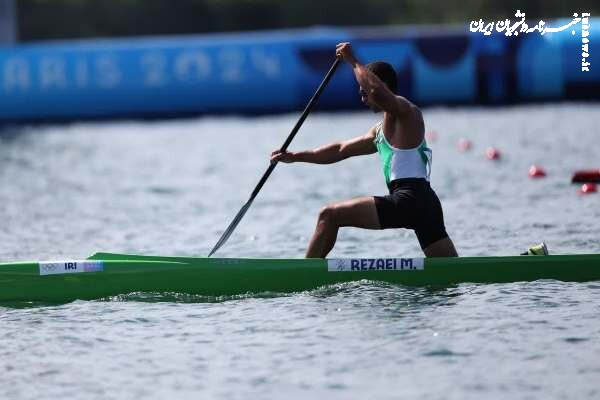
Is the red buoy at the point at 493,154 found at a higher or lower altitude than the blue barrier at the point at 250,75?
lower

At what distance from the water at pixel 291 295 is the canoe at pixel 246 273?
10 centimetres

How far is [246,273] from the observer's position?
1076 centimetres

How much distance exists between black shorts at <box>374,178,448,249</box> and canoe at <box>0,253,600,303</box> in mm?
318

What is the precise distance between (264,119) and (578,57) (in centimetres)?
712

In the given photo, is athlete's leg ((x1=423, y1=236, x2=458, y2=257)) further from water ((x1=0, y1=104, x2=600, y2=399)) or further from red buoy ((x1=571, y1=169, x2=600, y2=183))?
red buoy ((x1=571, y1=169, x2=600, y2=183))

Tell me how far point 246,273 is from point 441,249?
1.58m

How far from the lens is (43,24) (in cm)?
4244

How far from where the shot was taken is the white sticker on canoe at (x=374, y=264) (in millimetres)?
10586

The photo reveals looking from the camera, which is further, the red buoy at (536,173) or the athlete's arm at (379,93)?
the red buoy at (536,173)

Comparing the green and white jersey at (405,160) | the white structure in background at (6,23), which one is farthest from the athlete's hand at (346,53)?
the white structure in background at (6,23)

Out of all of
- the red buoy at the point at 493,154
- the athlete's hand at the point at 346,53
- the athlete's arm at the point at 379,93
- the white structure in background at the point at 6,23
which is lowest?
the red buoy at the point at 493,154

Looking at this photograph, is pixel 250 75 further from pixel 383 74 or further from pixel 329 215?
pixel 383 74

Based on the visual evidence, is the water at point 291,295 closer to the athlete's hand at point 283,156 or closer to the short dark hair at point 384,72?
the athlete's hand at point 283,156

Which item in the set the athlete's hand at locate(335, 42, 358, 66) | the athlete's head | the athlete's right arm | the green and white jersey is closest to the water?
the green and white jersey
